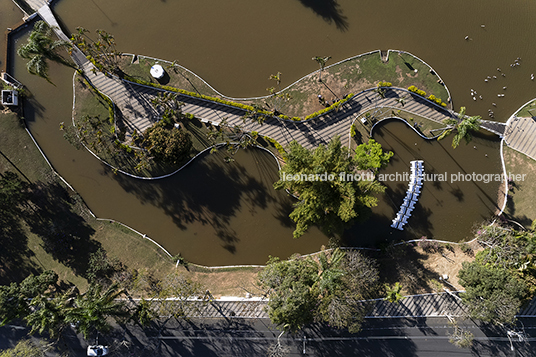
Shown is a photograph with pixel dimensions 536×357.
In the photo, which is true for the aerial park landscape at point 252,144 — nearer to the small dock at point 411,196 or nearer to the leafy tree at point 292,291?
the small dock at point 411,196

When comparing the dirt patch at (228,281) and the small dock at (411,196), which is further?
the dirt patch at (228,281)

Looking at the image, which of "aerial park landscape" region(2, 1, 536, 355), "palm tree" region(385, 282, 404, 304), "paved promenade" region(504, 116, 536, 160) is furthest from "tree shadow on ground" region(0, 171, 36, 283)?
"paved promenade" region(504, 116, 536, 160)

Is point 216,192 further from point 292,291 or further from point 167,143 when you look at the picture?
point 292,291

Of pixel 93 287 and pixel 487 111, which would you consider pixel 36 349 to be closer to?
pixel 93 287

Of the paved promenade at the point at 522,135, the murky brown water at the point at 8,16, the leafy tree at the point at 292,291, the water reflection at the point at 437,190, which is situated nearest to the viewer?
the leafy tree at the point at 292,291

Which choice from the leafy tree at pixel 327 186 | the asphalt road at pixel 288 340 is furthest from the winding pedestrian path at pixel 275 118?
the asphalt road at pixel 288 340
